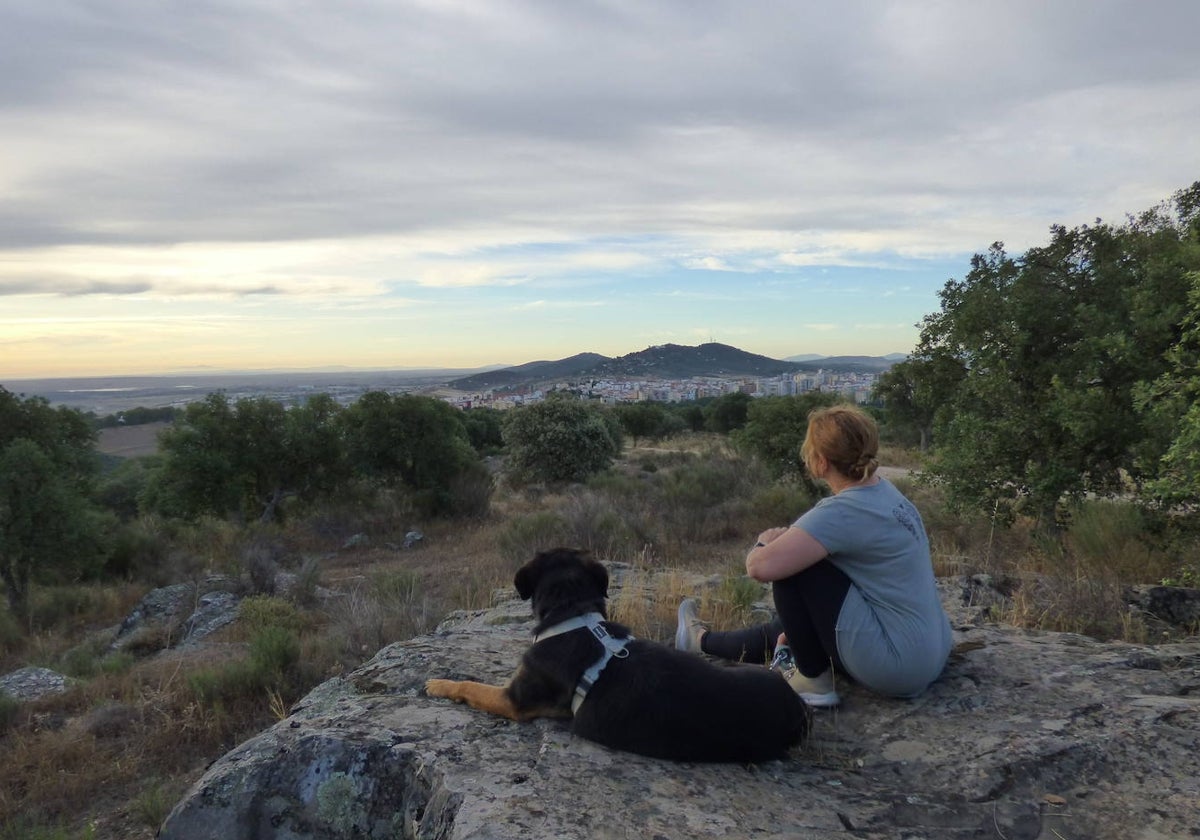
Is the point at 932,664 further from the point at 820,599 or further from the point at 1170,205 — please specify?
the point at 1170,205

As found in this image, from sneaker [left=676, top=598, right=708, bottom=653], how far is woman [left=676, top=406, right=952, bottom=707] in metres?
0.83

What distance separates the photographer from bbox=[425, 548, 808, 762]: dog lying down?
273 cm

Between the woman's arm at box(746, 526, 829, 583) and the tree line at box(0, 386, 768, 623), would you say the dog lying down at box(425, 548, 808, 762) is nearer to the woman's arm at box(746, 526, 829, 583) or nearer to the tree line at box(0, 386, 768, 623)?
the woman's arm at box(746, 526, 829, 583)

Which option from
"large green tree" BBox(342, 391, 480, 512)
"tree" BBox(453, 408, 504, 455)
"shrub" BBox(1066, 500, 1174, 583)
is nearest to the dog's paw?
"shrub" BBox(1066, 500, 1174, 583)

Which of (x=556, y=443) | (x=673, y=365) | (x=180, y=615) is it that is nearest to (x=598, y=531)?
(x=180, y=615)

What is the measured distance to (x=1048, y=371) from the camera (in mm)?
8031

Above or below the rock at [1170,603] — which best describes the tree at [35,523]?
below

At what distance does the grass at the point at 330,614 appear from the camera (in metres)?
4.88

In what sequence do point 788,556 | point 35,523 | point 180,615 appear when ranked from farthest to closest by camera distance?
1. point 35,523
2. point 180,615
3. point 788,556

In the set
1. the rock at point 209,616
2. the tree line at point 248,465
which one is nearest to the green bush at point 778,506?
the tree line at point 248,465

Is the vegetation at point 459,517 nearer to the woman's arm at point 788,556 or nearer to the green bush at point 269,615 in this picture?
the green bush at point 269,615

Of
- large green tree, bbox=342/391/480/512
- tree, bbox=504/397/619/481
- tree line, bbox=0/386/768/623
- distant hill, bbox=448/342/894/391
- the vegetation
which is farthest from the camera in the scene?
distant hill, bbox=448/342/894/391

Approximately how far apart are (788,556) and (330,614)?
6.87m

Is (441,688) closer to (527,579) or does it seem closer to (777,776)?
(527,579)
